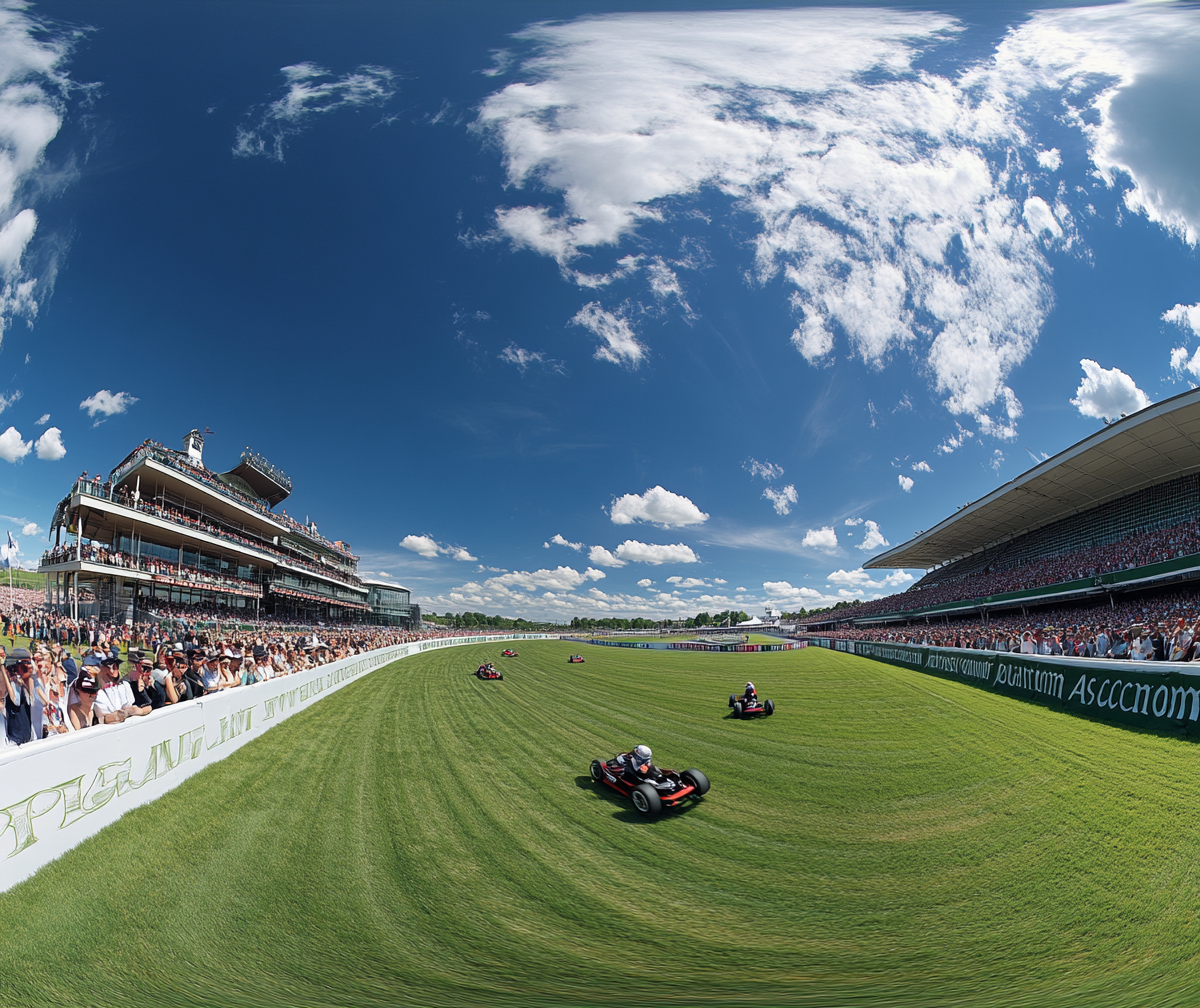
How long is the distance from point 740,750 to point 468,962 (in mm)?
7378

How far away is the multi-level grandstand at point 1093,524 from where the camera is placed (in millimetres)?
27297

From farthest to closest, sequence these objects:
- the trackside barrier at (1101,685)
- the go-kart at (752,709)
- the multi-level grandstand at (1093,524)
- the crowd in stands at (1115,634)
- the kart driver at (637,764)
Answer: the multi-level grandstand at (1093,524)
the go-kart at (752,709)
the crowd in stands at (1115,634)
the trackside barrier at (1101,685)
the kart driver at (637,764)

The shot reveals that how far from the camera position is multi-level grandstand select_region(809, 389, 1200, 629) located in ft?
89.6

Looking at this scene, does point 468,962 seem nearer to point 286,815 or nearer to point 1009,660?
point 286,815

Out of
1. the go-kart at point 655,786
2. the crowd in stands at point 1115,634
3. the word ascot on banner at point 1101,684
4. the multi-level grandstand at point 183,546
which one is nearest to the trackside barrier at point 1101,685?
the word ascot on banner at point 1101,684

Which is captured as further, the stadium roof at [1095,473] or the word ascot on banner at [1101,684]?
the stadium roof at [1095,473]

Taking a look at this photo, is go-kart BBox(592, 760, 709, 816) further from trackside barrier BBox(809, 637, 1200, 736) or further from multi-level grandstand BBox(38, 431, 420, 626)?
multi-level grandstand BBox(38, 431, 420, 626)

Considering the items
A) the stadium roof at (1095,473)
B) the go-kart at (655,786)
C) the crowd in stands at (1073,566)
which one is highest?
the stadium roof at (1095,473)

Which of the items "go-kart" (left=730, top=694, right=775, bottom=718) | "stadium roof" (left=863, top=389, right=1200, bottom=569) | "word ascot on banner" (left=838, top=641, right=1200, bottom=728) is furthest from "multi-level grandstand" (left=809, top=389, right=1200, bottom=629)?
"go-kart" (left=730, top=694, right=775, bottom=718)

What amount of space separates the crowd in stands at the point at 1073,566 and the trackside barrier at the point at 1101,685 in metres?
16.6

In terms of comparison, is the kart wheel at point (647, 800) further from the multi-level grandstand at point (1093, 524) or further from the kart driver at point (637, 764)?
the multi-level grandstand at point (1093, 524)

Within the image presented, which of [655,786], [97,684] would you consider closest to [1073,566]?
[655,786]

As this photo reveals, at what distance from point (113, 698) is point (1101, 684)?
18.3 m

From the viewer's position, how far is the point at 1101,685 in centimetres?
1131
